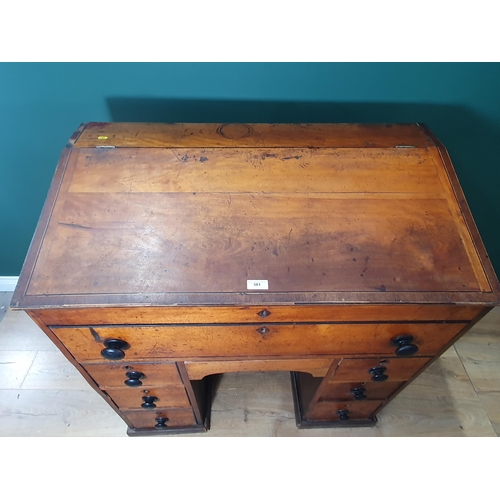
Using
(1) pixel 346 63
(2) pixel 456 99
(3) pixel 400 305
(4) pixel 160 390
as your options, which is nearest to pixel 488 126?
(2) pixel 456 99

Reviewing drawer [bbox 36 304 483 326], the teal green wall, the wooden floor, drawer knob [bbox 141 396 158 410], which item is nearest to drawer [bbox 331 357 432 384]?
drawer [bbox 36 304 483 326]

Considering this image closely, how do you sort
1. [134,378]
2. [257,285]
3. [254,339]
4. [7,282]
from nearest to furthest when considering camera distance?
1. [257,285]
2. [254,339]
3. [134,378]
4. [7,282]

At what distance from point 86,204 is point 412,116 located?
996 mm

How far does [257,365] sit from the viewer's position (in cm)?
94

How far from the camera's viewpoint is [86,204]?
808 mm

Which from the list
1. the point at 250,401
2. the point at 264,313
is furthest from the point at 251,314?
the point at 250,401

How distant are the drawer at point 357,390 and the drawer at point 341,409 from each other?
0.15 ft

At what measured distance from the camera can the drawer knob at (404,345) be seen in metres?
0.82

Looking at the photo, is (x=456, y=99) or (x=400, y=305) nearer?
(x=400, y=305)

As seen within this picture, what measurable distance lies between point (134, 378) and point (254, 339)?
36 cm

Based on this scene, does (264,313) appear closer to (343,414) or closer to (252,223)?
(252,223)

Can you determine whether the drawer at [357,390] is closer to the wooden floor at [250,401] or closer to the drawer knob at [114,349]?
the wooden floor at [250,401]

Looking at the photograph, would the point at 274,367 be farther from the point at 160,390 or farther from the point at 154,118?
the point at 154,118

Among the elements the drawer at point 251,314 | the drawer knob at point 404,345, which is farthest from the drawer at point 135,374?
the drawer knob at point 404,345
